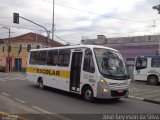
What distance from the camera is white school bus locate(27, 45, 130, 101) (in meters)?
13.3

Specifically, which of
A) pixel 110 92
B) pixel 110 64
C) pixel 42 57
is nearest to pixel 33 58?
pixel 42 57

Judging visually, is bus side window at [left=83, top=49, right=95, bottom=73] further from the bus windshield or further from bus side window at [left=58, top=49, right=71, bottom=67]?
bus side window at [left=58, top=49, right=71, bottom=67]

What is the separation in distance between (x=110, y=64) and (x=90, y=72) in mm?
974

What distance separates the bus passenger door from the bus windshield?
4.20 ft

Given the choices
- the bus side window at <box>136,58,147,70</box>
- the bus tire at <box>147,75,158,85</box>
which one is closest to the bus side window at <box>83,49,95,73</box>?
the bus tire at <box>147,75,158,85</box>

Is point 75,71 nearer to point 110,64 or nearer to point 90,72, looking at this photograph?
point 90,72

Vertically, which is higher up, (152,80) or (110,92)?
(110,92)

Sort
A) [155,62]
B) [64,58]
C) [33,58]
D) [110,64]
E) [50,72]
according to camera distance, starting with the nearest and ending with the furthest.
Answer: [110,64], [64,58], [50,72], [33,58], [155,62]

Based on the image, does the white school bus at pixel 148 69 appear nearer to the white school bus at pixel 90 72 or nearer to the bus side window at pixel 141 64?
the bus side window at pixel 141 64

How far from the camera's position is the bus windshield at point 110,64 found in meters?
13.5

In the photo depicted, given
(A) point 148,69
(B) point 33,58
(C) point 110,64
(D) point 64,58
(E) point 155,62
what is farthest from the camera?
(A) point 148,69

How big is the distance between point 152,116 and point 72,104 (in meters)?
3.70

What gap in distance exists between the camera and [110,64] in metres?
13.9

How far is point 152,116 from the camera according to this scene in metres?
10.8
